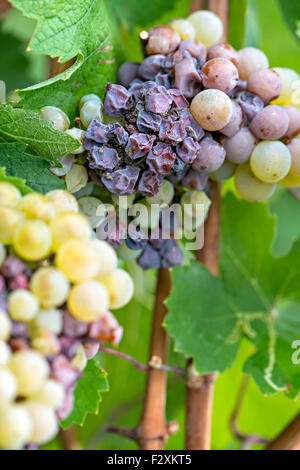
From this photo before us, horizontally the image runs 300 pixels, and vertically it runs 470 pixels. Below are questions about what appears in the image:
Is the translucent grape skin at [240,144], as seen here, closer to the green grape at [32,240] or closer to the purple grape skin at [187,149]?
the purple grape skin at [187,149]

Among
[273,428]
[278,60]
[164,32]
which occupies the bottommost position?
[273,428]

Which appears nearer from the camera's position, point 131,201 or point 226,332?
point 131,201

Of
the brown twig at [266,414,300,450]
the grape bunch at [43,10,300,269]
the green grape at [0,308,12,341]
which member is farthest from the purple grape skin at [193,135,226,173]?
the brown twig at [266,414,300,450]

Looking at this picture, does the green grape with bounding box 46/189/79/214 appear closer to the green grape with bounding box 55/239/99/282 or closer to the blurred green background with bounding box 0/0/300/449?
the green grape with bounding box 55/239/99/282

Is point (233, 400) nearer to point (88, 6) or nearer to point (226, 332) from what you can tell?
point (226, 332)

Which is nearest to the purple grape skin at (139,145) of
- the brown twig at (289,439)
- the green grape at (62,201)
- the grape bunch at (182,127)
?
the grape bunch at (182,127)

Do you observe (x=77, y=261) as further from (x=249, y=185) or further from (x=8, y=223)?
(x=249, y=185)

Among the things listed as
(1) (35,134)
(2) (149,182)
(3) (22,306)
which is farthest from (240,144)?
(3) (22,306)
